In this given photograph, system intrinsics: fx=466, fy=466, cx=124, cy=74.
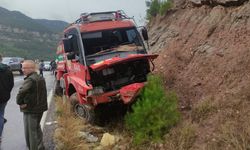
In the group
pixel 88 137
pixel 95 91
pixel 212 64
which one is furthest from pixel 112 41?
pixel 88 137

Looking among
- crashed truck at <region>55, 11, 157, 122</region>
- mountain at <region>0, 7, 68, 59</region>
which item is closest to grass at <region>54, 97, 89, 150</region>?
crashed truck at <region>55, 11, 157, 122</region>

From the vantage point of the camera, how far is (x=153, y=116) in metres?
9.48

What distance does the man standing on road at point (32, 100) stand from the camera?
8234 millimetres

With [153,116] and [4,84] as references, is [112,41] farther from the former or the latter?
[4,84]

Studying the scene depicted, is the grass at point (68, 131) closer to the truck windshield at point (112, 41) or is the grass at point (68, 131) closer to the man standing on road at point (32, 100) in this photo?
the man standing on road at point (32, 100)

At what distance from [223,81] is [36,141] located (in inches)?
192

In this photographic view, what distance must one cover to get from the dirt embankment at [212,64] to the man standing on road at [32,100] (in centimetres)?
284

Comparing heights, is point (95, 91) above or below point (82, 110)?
above

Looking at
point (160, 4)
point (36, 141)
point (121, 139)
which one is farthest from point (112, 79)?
point (160, 4)

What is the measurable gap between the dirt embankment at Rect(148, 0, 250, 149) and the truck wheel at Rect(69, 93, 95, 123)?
2.29m

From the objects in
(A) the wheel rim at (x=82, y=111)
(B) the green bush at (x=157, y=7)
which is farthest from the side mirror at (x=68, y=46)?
(B) the green bush at (x=157, y=7)

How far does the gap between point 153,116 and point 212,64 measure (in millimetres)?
3573

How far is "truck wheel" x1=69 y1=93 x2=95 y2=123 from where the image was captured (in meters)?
11.7

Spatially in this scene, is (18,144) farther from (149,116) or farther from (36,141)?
(149,116)
